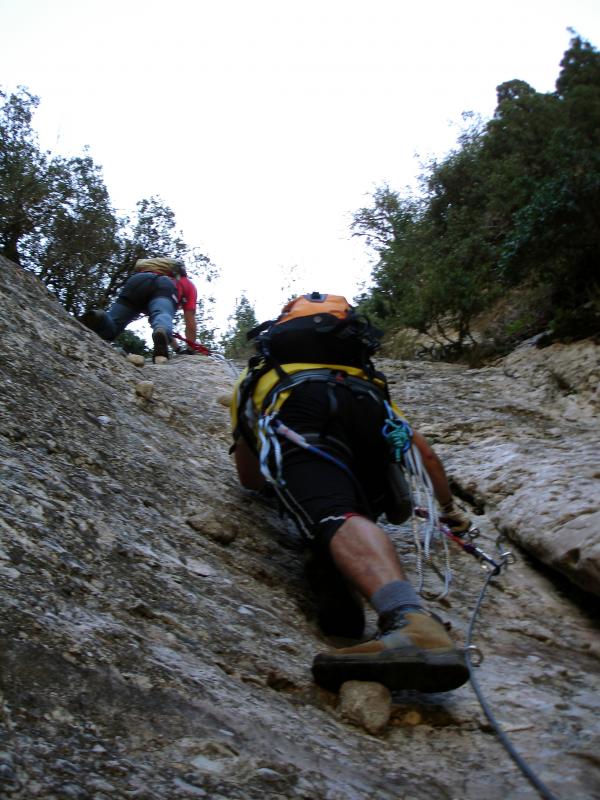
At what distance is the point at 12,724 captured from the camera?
4.79 ft

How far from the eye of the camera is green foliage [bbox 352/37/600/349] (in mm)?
8445

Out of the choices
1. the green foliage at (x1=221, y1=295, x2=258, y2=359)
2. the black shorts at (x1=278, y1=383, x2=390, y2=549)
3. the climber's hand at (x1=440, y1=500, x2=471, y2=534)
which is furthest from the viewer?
the green foliage at (x1=221, y1=295, x2=258, y2=359)

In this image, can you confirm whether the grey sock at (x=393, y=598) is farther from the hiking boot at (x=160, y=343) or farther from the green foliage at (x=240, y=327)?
the green foliage at (x=240, y=327)

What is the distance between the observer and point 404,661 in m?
2.17

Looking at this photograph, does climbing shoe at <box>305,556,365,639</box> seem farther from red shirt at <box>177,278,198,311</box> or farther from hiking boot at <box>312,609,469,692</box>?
red shirt at <box>177,278,198,311</box>

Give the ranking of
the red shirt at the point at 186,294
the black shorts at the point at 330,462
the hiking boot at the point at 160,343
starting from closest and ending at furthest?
the black shorts at the point at 330,462 → the hiking boot at the point at 160,343 → the red shirt at the point at 186,294

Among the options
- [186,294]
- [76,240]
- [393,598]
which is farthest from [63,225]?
[393,598]

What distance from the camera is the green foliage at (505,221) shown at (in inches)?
332

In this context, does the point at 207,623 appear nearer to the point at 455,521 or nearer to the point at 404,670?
the point at 404,670

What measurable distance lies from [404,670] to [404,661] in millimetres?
34

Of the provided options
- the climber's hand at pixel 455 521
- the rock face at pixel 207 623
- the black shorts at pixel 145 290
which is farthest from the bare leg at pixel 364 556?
the black shorts at pixel 145 290

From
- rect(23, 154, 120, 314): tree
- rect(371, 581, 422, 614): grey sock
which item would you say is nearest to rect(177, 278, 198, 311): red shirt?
rect(371, 581, 422, 614): grey sock

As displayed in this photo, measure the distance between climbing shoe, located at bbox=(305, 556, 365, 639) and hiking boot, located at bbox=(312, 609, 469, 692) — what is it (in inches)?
17.6

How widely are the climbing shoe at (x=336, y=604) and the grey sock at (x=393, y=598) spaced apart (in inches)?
13.2
